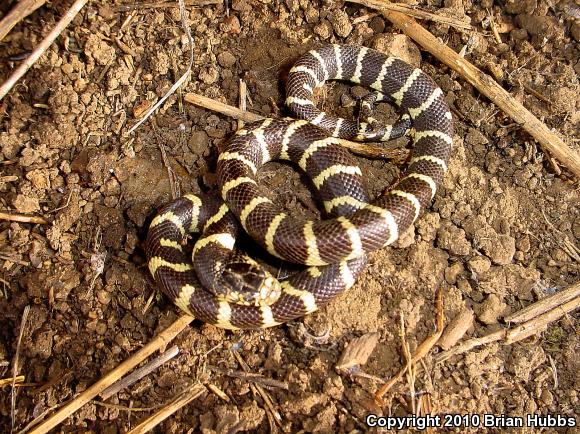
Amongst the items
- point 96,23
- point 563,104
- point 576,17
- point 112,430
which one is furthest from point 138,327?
point 576,17

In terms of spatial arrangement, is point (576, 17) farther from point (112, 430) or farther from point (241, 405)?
point (112, 430)

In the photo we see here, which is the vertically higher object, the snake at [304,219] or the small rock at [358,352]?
the snake at [304,219]

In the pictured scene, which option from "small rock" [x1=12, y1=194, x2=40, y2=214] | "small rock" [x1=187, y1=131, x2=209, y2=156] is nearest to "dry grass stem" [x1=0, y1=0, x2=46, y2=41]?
"small rock" [x1=12, y1=194, x2=40, y2=214]

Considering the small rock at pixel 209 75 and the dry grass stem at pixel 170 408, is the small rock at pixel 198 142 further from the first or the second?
the dry grass stem at pixel 170 408

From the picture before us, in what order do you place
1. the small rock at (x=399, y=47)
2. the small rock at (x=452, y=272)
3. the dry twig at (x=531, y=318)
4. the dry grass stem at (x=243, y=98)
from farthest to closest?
the small rock at (x=399, y=47) < the dry grass stem at (x=243, y=98) < the small rock at (x=452, y=272) < the dry twig at (x=531, y=318)

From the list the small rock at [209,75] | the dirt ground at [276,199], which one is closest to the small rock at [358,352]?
the dirt ground at [276,199]

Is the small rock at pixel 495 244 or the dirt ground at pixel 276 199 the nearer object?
the dirt ground at pixel 276 199

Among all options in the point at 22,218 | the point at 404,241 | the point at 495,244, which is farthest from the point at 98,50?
the point at 495,244

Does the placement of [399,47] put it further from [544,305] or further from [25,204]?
[25,204]
